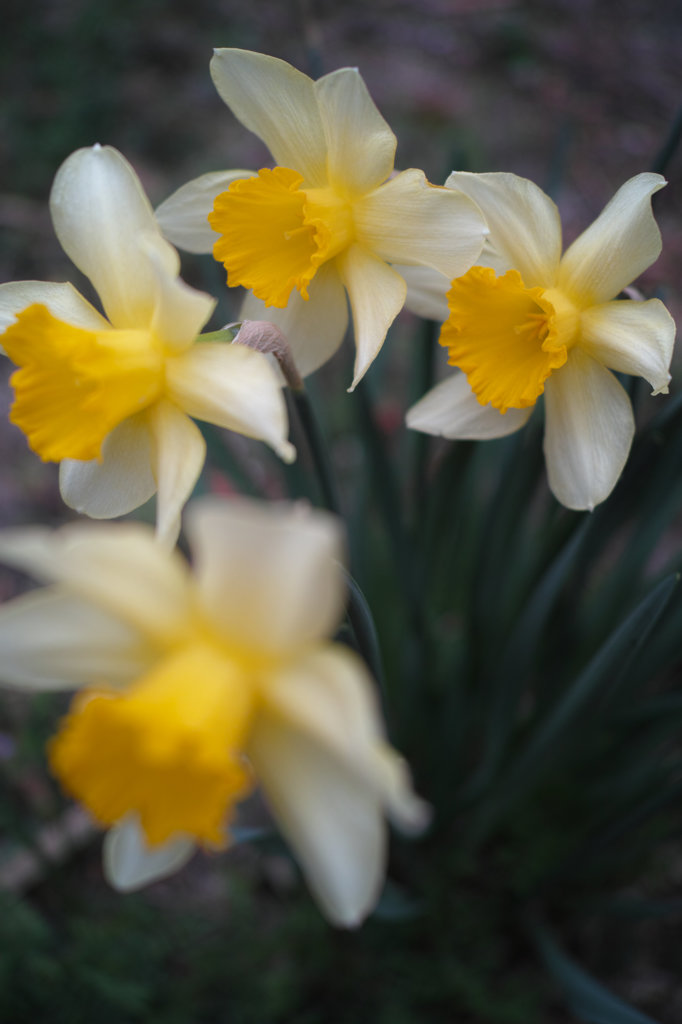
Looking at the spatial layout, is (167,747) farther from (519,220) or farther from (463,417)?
(519,220)

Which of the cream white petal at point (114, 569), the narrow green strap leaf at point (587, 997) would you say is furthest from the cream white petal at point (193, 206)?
the narrow green strap leaf at point (587, 997)

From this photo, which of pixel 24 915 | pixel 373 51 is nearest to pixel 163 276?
pixel 24 915

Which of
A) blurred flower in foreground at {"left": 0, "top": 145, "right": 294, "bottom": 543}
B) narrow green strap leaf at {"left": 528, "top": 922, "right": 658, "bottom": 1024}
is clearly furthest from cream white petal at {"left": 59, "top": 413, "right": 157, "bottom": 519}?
narrow green strap leaf at {"left": 528, "top": 922, "right": 658, "bottom": 1024}

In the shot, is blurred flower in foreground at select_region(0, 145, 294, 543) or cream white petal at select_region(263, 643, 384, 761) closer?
cream white petal at select_region(263, 643, 384, 761)

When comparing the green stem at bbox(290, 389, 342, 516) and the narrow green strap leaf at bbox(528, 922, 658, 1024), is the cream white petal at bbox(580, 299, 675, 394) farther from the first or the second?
the narrow green strap leaf at bbox(528, 922, 658, 1024)

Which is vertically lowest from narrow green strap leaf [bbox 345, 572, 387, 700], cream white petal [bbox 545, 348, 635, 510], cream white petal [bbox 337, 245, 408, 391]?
narrow green strap leaf [bbox 345, 572, 387, 700]

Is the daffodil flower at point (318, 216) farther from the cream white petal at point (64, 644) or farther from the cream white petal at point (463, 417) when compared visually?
the cream white petal at point (64, 644)

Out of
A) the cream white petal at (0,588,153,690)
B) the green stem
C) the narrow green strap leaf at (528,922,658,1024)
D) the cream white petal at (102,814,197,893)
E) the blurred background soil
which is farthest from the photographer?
the blurred background soil
